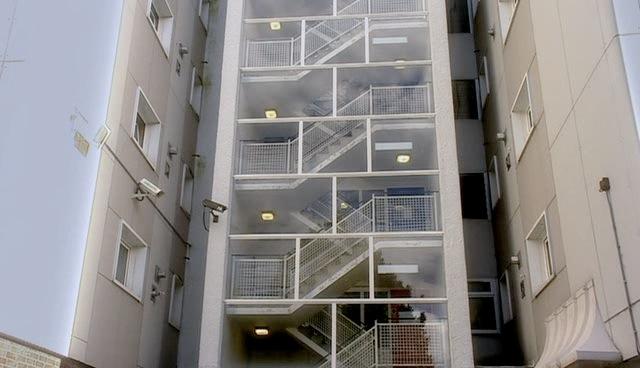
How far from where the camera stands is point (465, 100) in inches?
778

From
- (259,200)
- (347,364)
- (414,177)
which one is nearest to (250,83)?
(259,200)

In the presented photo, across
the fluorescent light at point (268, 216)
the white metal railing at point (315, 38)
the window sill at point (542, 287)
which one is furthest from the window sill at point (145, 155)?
the window sill at point (542, 287)

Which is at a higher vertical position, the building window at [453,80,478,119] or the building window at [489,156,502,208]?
the building window at [453,80,478,119]

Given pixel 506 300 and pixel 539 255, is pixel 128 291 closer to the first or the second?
pixel 539 255

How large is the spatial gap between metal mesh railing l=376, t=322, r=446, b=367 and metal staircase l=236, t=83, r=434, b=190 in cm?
413

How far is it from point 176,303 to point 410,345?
6418mm

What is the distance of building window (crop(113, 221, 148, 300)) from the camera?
1366 centimetres

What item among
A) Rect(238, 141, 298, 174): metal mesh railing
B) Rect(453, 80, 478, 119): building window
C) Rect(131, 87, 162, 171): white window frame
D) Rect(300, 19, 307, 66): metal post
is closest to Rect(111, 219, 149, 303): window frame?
Rect(131, 87, 162, 171): white window frame

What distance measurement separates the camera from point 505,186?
54.4ft

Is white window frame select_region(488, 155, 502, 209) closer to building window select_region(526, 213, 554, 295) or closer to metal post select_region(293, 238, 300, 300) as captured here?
building window select_region(526, 213, 554, 295)

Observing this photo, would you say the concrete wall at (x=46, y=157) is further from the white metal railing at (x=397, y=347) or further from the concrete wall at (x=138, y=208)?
the white metal railing at (x=397, y=347)

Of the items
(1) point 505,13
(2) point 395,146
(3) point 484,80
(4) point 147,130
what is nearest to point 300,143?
(2) point 395,146

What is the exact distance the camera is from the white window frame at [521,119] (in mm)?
14852

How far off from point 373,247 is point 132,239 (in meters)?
5.08
